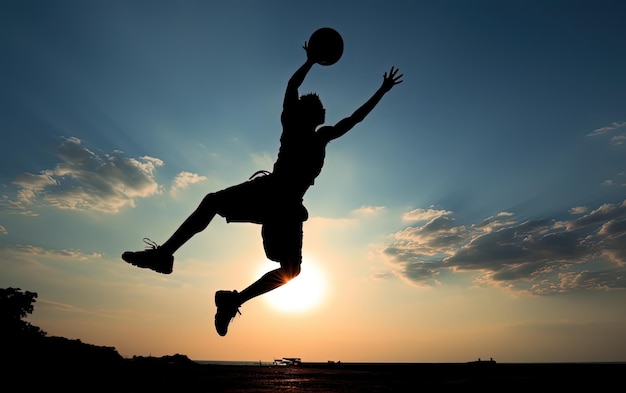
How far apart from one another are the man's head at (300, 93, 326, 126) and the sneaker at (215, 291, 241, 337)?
86.9 inches

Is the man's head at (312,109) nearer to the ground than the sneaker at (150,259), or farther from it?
farther from it

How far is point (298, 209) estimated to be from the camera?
4512 millimetres

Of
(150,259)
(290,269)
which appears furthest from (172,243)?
(290,269)

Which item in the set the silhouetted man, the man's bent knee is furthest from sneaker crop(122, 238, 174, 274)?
the man's bent knee

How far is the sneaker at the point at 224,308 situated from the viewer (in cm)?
446

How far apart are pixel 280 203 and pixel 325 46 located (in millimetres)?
2032

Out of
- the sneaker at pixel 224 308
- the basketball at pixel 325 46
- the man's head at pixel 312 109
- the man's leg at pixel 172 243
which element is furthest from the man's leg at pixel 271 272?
the basketball at pixel 325 46

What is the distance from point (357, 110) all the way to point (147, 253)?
2.87 metres

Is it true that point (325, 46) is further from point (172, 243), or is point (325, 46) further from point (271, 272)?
point (172, 243)

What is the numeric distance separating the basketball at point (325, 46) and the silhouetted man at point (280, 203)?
0.41 ft

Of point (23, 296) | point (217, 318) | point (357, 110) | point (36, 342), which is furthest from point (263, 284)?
point (23, 296)

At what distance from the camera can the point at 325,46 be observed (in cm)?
477

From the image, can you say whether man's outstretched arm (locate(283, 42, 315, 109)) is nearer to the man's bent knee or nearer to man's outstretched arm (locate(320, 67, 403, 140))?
man's outstretched arm (locate(320, 67, 403, 140))

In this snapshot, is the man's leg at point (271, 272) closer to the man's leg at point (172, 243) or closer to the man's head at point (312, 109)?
the man's leg at point (172, 243)
